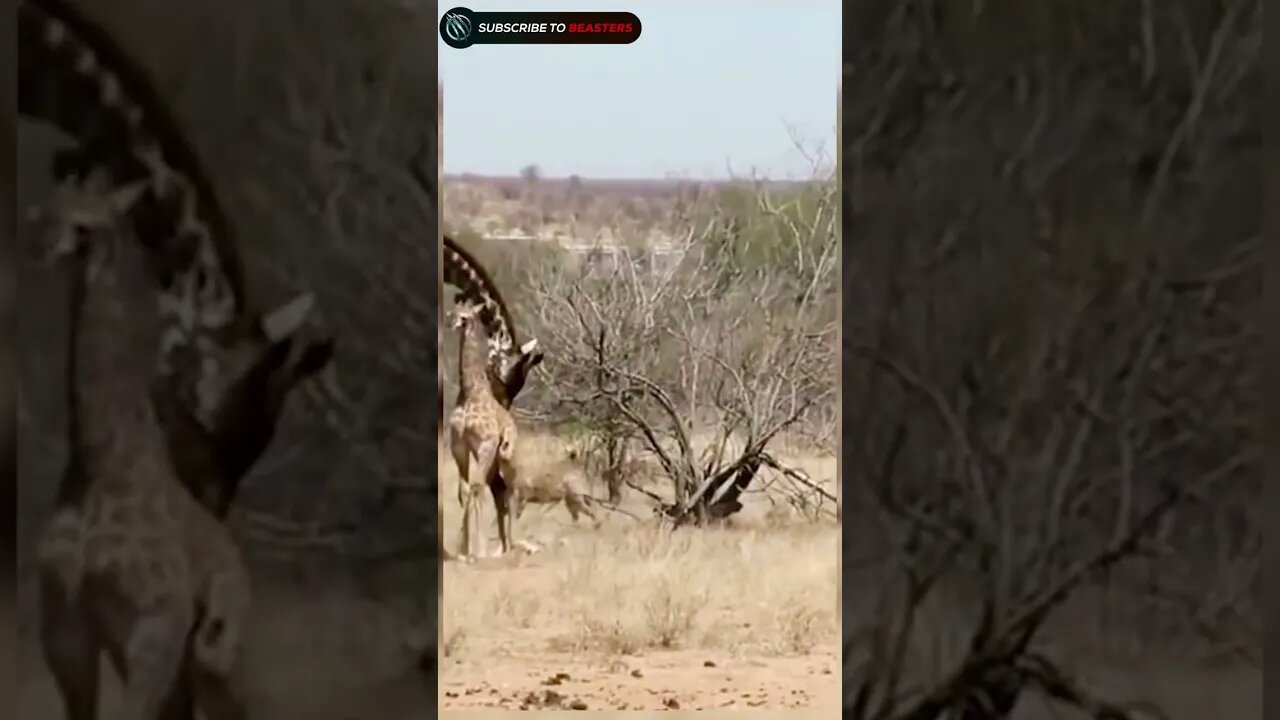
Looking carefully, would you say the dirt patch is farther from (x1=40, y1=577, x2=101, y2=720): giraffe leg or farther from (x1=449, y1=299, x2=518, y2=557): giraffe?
(x1=40, y1=577, x2=101, y2=720): giraffe leg

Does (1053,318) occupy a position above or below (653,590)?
above

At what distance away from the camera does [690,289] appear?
1.70 metres

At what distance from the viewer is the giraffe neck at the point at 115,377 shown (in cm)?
162

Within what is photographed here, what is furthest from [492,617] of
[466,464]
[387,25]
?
[387,25]

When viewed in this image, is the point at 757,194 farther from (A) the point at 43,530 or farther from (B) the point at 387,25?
(A) the point at 43,530

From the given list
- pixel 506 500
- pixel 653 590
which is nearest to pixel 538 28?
pixel 506 500

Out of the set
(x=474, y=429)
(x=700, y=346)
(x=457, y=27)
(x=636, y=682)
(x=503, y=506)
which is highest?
(x=457, y=27)

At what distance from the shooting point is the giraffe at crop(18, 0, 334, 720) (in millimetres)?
1611

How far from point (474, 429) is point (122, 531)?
0.51 m

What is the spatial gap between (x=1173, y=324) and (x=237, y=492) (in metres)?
1.34

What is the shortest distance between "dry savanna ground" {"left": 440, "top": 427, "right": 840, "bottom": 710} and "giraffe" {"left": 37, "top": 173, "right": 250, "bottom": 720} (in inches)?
14.0

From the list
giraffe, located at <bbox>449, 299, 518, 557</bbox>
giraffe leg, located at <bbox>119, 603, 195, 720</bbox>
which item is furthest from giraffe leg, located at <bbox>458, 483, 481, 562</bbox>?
giraffe leg, located at <bbox>119, 603, 195, 720</bbox>

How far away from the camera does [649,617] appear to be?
171 centimetres

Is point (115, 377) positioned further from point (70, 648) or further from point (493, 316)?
point (493, 316)
